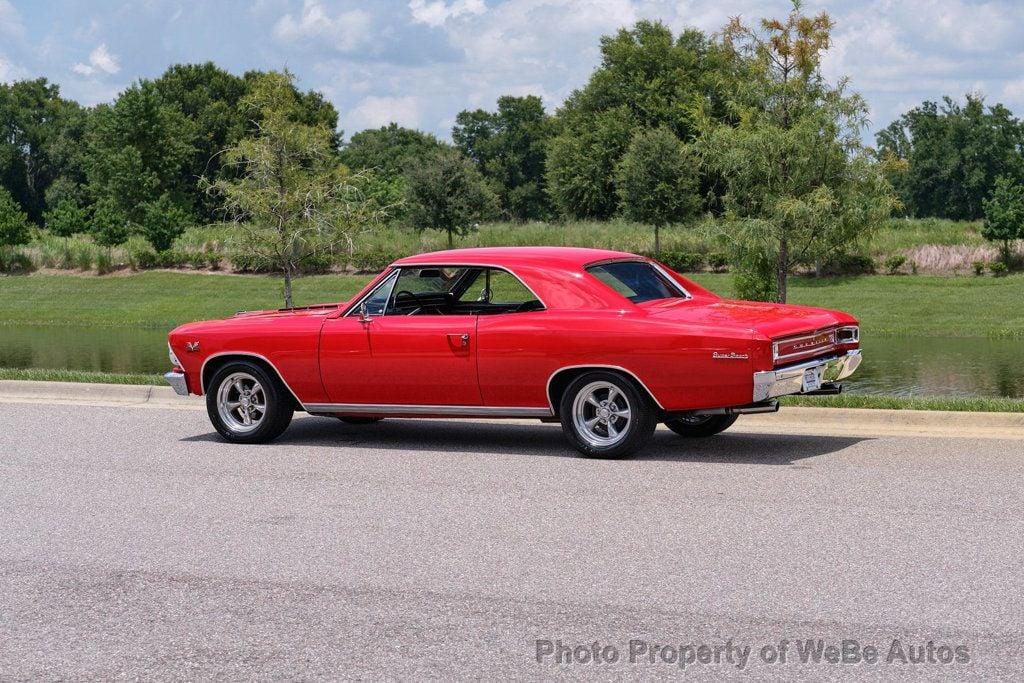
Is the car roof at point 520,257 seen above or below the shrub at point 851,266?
above

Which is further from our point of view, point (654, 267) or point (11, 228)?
point (11, 228)

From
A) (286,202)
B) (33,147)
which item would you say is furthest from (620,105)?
(33,147)

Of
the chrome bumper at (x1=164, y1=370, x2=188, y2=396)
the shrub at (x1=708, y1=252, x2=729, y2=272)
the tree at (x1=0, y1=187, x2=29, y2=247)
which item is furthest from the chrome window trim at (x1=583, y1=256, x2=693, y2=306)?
the tree at (x1=0, y1=187, x2=29, y2=247)

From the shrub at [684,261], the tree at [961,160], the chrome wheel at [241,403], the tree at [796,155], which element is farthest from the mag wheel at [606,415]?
the tree at [961,160]

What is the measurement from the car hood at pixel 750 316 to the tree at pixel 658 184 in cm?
3906

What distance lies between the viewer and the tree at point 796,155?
30.8 metres

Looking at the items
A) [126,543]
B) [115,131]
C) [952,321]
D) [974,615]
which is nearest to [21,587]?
[126,543]

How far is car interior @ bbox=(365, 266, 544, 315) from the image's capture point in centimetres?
1081

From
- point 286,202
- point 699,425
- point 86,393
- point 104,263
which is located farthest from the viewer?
point 104,263

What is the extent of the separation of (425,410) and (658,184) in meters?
40.6

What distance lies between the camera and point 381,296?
429 inches

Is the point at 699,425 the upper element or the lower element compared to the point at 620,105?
lower

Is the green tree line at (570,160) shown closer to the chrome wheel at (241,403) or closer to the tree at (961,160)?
the tree at (961,160)

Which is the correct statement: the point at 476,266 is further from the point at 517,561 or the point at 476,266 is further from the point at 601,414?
the point at 517,561
